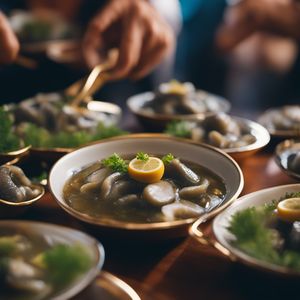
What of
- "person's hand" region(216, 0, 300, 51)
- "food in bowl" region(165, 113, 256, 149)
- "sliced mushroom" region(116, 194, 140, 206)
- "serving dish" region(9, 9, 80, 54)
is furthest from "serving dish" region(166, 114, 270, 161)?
"person's hand" region(216, 0, 300, 51)

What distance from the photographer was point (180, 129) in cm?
232

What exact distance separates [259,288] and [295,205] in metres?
0.30

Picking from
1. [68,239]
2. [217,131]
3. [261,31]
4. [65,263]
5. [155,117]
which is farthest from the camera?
[261,31]

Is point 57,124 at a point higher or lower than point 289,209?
lower

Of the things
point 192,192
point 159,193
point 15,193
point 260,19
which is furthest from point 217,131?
point 260,19

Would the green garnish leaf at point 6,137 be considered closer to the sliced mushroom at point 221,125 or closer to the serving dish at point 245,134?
the serving dish at point 245,134

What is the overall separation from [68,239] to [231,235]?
462mm

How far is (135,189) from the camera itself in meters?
1.65

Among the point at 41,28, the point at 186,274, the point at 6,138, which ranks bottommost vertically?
the point at 186,274

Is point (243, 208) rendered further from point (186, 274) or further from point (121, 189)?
point (121, 189)

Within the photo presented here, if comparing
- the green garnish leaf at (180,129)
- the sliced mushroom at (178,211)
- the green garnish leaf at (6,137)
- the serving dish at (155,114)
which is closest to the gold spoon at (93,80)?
the serving dish at (155,114)

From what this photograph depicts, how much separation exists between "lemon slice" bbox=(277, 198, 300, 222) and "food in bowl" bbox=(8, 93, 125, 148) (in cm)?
97

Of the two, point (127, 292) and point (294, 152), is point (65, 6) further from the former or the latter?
point (127, 292)

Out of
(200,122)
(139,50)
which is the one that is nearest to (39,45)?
(139,50)
